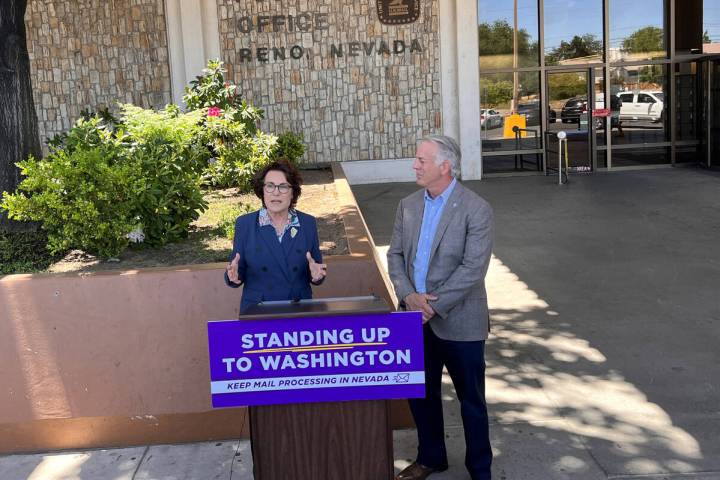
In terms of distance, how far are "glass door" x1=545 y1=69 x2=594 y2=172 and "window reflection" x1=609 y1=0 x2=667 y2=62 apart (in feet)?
3.03

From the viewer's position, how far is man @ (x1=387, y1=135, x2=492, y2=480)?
388 cm

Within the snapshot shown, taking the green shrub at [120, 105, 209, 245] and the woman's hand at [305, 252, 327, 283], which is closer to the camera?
the woman's hand at [305, 252, 327, 283]

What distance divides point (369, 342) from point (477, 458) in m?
0.98

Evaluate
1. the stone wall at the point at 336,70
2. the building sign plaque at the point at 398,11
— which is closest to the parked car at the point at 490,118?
the stone wall at the point at 336,70

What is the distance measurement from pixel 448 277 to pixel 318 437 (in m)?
1.00

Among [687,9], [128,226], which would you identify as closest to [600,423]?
[128,226]

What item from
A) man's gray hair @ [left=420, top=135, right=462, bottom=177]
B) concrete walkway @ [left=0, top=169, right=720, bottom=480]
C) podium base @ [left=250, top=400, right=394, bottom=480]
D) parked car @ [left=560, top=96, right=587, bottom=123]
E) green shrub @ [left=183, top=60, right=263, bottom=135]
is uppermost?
green shrub @ [left=183, top=60, right=263, bottom=135]

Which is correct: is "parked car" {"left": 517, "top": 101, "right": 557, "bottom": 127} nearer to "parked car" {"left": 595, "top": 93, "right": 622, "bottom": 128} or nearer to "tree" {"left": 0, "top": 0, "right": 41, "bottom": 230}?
"parked car" {"left": 595, "top": 93, "right": 622, "bottom": 128}

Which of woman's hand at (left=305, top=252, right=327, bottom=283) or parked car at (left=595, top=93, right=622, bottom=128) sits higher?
parked car at (left=595, top=93, right=622, bottom=128)

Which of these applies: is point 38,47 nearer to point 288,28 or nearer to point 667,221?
point 288,28

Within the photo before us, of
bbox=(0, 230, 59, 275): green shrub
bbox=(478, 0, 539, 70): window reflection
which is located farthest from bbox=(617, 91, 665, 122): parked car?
bbox=(0, 230, 59, 275): green shrub

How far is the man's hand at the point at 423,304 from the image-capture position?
12.7 ft

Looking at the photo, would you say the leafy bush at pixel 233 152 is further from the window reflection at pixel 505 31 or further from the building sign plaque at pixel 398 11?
the window reflection at pixel 505 31

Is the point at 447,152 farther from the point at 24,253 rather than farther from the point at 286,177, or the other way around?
the point at 24,253
